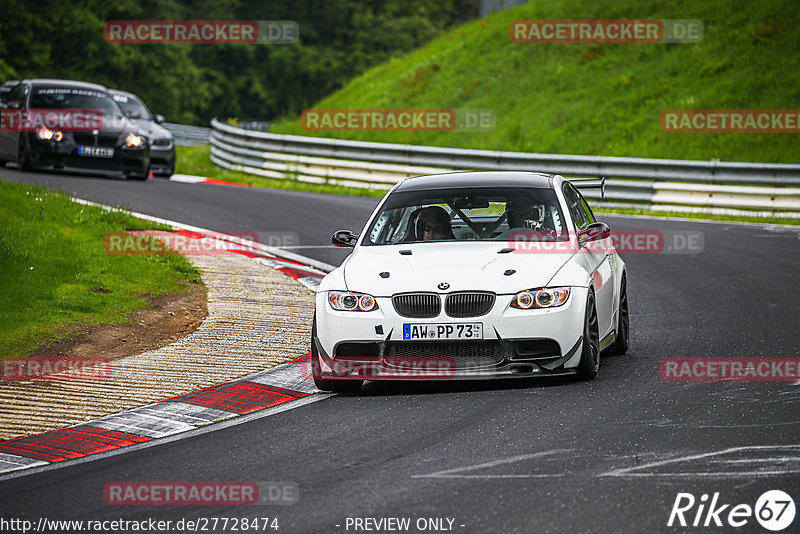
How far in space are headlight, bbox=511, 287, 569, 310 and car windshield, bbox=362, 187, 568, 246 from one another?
113cm

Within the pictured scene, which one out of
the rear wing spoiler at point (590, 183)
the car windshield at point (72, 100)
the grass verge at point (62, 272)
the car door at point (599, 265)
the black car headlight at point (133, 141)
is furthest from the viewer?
the car windshield at point (72, 100)

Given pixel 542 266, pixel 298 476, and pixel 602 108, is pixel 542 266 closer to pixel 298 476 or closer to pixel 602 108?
pixel 298 476

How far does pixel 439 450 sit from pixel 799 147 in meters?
19.7

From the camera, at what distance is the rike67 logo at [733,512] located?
541 centimetres

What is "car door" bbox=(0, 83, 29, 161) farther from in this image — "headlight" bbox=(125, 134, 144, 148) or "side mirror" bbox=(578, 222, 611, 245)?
"side mirror" bbox=(578, 222, 611, 245)

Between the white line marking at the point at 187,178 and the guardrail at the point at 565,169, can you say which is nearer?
the guardrail at the point at 565,169

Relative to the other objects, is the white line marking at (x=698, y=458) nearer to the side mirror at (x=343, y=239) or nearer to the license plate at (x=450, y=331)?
the license plate at (x=450, y=331)

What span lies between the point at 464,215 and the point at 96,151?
1433 centimetres

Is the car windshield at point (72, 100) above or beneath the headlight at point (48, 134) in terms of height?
above

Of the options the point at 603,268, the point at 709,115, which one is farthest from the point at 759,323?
the point at 709,115

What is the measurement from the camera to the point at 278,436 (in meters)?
7.42

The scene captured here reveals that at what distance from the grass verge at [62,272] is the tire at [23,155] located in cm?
659

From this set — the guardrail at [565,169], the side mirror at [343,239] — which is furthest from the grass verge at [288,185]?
the side mirror at [343,239]

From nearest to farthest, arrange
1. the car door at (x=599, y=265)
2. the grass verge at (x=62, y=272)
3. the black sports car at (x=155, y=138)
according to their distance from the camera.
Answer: the car door at (x=599, y=265)
the grass verge at (x=62, y=272)
the black sports car at (x=155, y=138)
